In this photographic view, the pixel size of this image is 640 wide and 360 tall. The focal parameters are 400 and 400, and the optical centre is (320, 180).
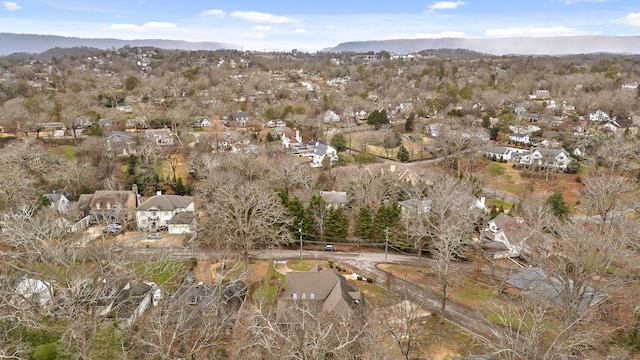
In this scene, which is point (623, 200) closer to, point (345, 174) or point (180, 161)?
point (345, 174)

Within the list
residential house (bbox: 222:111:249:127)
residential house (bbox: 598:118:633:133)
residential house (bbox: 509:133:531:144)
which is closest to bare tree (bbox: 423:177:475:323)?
residential house (bbox: 509:133:531:144)

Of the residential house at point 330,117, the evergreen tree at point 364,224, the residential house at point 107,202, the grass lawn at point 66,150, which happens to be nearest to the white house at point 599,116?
the residential house at point 330,117

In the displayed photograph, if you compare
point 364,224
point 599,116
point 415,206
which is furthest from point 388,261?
point 599,116

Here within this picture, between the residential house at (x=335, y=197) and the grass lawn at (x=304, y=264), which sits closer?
the grass lawn at (x=304, y=264)

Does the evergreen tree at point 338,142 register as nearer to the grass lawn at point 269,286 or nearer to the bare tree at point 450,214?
the bare tree at point 450,214

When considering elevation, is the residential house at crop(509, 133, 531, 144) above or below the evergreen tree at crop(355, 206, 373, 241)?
above

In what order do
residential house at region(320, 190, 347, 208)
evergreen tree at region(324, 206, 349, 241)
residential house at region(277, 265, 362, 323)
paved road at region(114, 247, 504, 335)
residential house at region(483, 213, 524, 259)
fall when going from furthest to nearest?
residential house at region(320, 190, 347, 208) → evergreen tree at region(324, 206, 349, 241) → residential house at region(483, 213, 524, 259) → paved road at region(114, 247, 504, 335) → residential house at region(277, 265, 362, 323)

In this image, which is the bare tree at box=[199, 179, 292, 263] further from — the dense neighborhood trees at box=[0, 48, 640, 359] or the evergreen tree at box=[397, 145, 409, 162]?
the evergreen tree at box=[397, 145, 409, 162]
